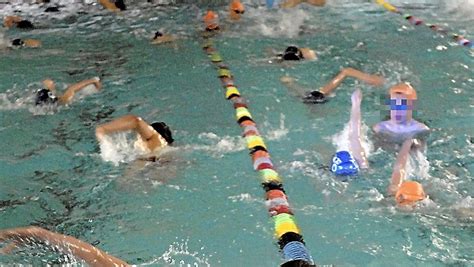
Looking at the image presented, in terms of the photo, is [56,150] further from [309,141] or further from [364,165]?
[364,165]

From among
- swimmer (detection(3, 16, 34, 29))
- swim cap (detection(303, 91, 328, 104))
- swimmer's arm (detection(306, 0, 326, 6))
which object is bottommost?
swimmer's arm (detection(306, 0, 326, 6))

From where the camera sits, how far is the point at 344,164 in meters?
4.08

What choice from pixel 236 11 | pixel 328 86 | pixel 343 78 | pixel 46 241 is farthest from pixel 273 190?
pixel 236 11

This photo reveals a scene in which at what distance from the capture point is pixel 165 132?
470 cm

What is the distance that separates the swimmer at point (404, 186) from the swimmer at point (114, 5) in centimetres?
754

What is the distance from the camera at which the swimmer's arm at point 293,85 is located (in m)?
6.10

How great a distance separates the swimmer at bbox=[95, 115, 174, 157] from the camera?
4.38 meters

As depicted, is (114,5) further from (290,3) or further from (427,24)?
(427,24)

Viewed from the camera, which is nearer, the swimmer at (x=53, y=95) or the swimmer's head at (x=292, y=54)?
the swimmer at (x=53, y=95)

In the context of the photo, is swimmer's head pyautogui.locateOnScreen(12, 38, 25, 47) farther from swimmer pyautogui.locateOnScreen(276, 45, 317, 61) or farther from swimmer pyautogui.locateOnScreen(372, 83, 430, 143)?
swimmer pyautogui.locateOnScreen(372, 83, 430, 143)

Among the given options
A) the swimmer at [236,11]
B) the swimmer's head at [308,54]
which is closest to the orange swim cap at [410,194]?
the swimmer's head at [308,54]

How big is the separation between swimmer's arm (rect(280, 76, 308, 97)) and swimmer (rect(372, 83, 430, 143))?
5.17 ft

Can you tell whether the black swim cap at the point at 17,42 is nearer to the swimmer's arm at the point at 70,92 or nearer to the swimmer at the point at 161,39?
the swimmer at the point at 161,39

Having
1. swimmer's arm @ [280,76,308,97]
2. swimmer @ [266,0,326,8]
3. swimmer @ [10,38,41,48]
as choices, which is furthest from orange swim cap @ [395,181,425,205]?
swimmer @ [266,0,326,8]
